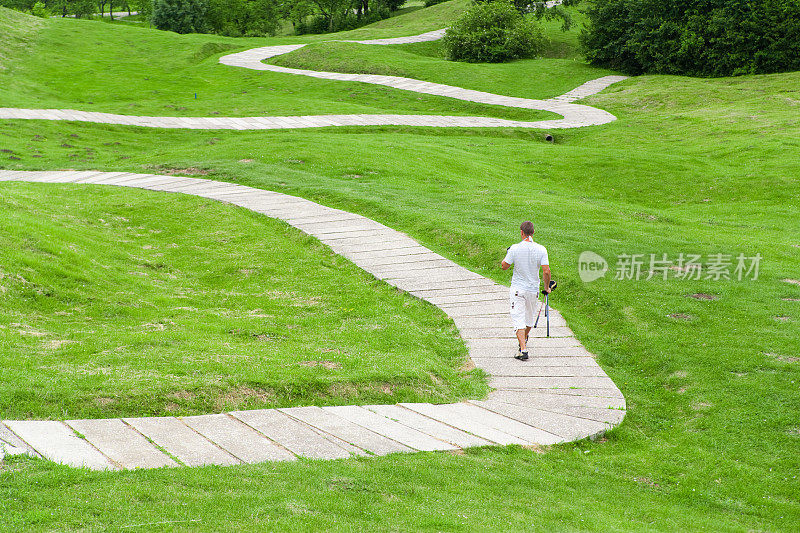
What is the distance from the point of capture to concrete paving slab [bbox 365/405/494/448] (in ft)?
26.0

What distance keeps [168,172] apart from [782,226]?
18.8m

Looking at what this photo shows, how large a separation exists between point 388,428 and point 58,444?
340 centimetres

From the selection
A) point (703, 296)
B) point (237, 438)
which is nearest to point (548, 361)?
point (703, 296)

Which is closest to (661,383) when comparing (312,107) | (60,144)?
(60,144)

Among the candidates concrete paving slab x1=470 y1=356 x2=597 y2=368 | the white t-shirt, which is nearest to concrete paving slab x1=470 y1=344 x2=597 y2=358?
concrete paving slab x1=470 y1=356 x2=597 y2=368

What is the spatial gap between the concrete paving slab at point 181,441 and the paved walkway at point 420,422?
0.01m

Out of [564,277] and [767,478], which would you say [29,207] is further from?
[767,478]

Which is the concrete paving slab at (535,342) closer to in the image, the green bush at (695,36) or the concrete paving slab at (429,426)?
the concrete paving slab at (429,426)

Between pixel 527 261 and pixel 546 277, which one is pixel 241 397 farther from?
pixel 546 277

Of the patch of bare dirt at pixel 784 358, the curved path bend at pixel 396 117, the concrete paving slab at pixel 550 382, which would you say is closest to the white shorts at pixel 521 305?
the concrete paving slab at pixel 550 382

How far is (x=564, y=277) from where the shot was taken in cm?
1405

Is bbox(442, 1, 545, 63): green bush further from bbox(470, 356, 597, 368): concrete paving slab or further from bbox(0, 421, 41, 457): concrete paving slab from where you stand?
bbox(0, 421, 41, 457): concrete paving slab

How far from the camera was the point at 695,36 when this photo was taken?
149 ft

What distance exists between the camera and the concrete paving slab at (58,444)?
6359 millimetres
